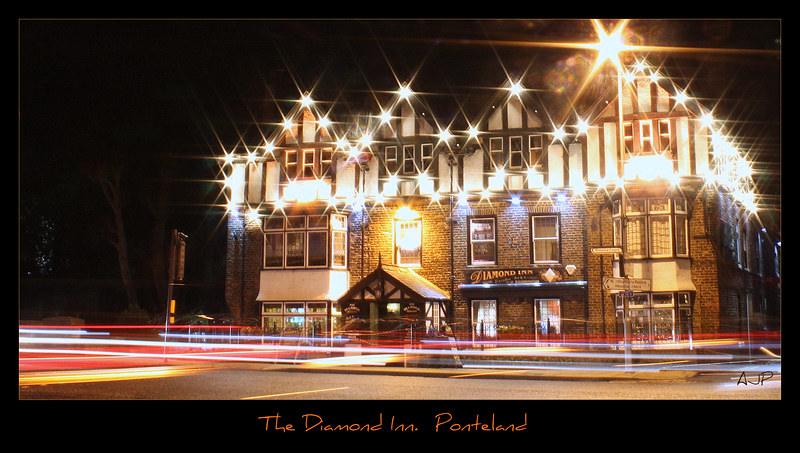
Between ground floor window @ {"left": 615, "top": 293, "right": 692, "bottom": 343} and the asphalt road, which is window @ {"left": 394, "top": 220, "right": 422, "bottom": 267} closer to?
ground floor window @ {"left": 615, "top": 293, "right": 692, "bottom": 343}

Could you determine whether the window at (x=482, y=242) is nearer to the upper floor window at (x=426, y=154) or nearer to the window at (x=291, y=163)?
the upper floor window at (x=426, y=154)

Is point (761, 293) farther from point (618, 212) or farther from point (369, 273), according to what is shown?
point (369, 273)

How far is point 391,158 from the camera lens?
28469 millimetres

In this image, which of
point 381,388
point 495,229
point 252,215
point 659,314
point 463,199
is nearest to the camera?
point 381,388

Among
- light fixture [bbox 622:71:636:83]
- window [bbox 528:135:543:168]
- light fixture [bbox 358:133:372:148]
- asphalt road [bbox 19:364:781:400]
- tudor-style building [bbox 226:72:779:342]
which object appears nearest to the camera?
asphalt road [bbox 19:364:781:400]

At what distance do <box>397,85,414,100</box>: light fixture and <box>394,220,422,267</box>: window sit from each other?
468cm

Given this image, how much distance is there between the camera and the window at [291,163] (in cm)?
2941

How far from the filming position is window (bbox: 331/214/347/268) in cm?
2900

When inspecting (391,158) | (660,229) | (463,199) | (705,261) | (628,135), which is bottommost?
(705,261)

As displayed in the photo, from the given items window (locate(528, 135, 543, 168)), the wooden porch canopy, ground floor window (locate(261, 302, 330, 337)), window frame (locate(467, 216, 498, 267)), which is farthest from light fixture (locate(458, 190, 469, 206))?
ground floor window (locate(261, 302, 330, 337))

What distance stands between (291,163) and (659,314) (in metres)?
14.7

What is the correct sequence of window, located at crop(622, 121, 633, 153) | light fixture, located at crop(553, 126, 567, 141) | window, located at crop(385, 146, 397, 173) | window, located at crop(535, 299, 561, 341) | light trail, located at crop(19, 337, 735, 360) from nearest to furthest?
1. light trail, located at crop(19, 337, 735, 360)
2. window, located at crop(622, 121, 633, 153)
3. window, located at crop(535, 299, 561, 341)
4. light fixture, located at crop(553, 126, 567, 141)
5. window, located at crop(385, 146, 397, 173)

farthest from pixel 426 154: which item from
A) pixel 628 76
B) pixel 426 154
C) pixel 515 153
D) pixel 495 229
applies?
pixel 628 76

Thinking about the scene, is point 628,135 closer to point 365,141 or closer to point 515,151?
point 515,151
